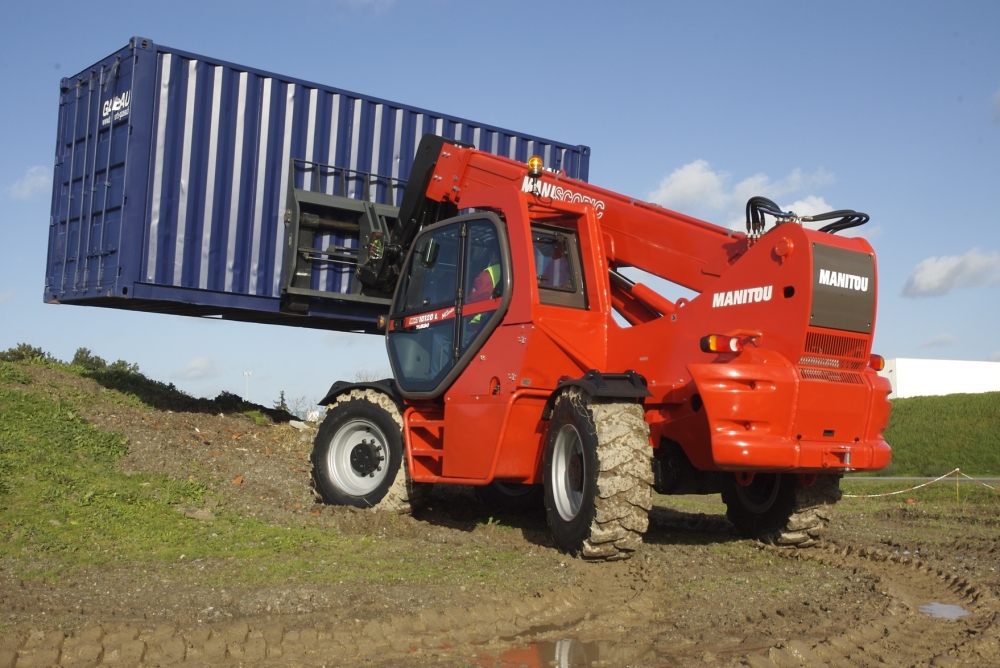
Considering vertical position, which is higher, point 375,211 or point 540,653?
point 375,211

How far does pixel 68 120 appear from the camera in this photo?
1270 centimetres

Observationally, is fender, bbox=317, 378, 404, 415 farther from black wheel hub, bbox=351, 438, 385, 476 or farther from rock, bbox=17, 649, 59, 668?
rock, bbox=17, 649, 59, 668

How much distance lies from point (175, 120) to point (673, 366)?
288 inches

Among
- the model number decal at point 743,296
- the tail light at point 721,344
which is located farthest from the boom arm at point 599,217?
the tail light at point 721,344

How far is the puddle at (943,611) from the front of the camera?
5615 mm

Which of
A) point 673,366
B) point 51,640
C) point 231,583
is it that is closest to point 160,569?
point 231,583

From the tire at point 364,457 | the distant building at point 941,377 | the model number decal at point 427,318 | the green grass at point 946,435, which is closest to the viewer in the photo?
the model number decal at point 427,318

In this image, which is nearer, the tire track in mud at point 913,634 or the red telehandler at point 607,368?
the tire track in mud at point 913,634

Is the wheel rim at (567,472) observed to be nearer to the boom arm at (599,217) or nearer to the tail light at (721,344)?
the tail light at (721,344)

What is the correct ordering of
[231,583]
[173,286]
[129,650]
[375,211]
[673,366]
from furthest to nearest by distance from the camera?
1. [375,211]
2. [173,286]
3. [673,366]
4. [231,583]
5. [129,650]

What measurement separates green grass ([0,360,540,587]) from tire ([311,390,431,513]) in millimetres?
972

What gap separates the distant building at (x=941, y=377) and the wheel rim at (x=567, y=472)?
37.3m

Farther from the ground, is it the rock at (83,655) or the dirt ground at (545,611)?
the dirt ground at (545,611)

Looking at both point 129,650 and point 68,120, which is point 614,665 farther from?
point 68,120
